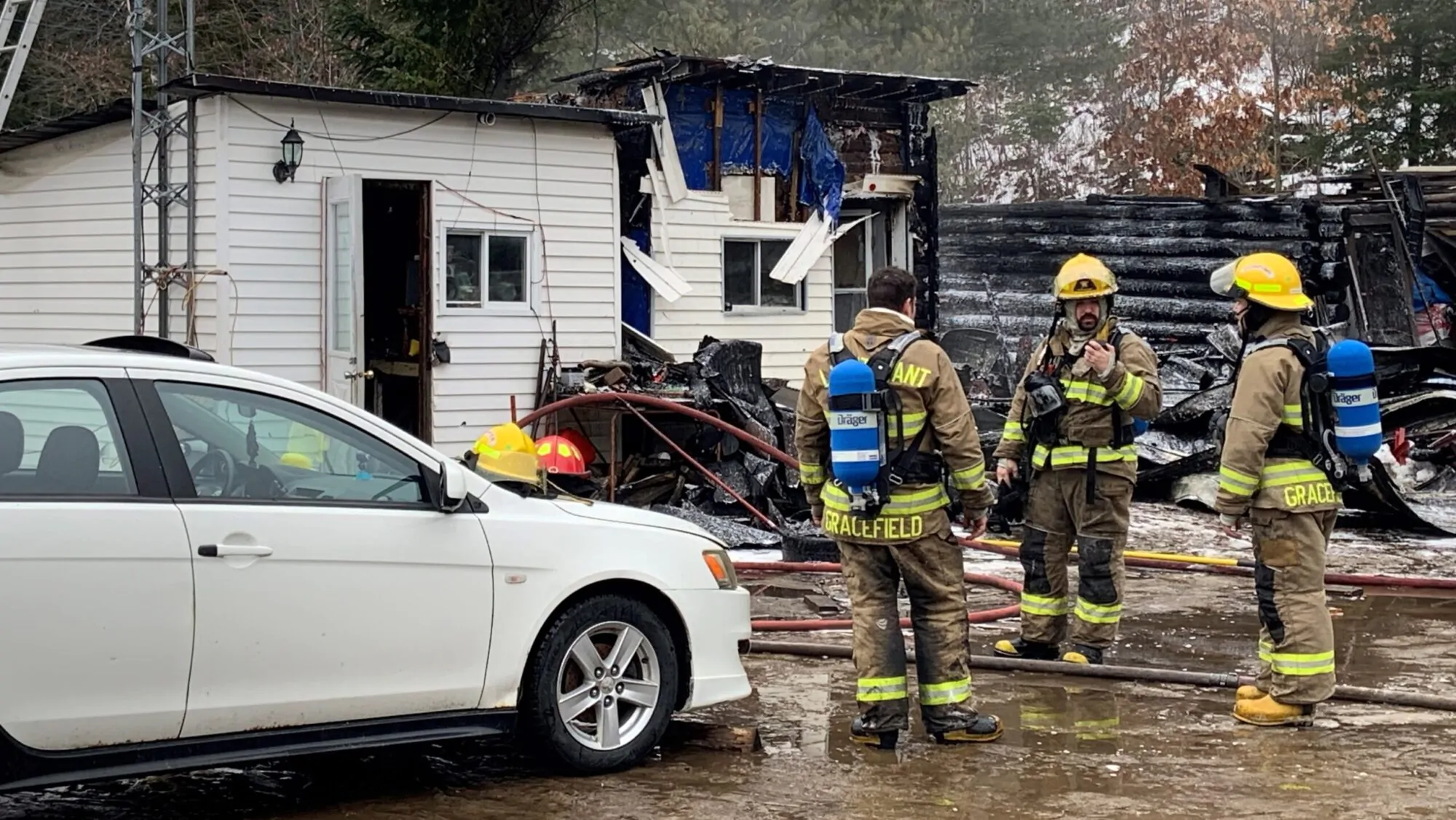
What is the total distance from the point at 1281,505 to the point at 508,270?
8303mm

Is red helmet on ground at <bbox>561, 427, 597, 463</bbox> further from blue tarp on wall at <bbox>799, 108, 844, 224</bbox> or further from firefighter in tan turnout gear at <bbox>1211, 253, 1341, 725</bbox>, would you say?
firefighter in tan turnout gear at <bbox>1211, 253, 1341, 725</bbox>

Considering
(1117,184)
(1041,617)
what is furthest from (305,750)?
(1117,184)

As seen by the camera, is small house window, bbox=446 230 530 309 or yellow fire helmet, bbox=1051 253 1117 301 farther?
small house window, bbox=446 230 530 309

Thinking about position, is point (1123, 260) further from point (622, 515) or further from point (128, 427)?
point (128, 427)

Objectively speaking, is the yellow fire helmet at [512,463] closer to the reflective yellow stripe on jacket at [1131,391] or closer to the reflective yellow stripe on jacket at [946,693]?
the reflective yellow stripe on jacket at [946,693]

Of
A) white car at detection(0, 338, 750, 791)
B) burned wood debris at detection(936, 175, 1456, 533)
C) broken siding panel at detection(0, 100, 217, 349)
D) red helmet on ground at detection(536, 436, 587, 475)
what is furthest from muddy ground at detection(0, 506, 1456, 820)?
burned wood debris at detection(936, 175, 1456, 533)

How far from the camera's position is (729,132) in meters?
15.9

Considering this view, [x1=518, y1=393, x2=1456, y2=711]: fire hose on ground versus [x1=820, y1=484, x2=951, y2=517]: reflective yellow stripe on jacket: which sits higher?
[x1=820, y1=484, x2=951, y2=517]: reflective yellow stripe on jacket

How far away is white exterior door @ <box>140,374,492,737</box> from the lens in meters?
4.88

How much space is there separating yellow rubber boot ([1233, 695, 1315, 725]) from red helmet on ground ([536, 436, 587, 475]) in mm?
5953

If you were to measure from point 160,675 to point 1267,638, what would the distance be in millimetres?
4426

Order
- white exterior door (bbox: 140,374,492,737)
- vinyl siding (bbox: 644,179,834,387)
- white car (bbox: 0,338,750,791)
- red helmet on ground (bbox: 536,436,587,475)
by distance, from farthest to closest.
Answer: vinyl siding (bbox: 644,179,834,387) → red helmet on ground (bbox: 536,436,587,475) → white exterior door (bbox: 140,374,492,737) → white car (bbox: 0,338,750,791)

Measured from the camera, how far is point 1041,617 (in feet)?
25.2

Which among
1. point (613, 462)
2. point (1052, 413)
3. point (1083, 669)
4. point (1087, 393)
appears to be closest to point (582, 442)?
point (613, 462)
